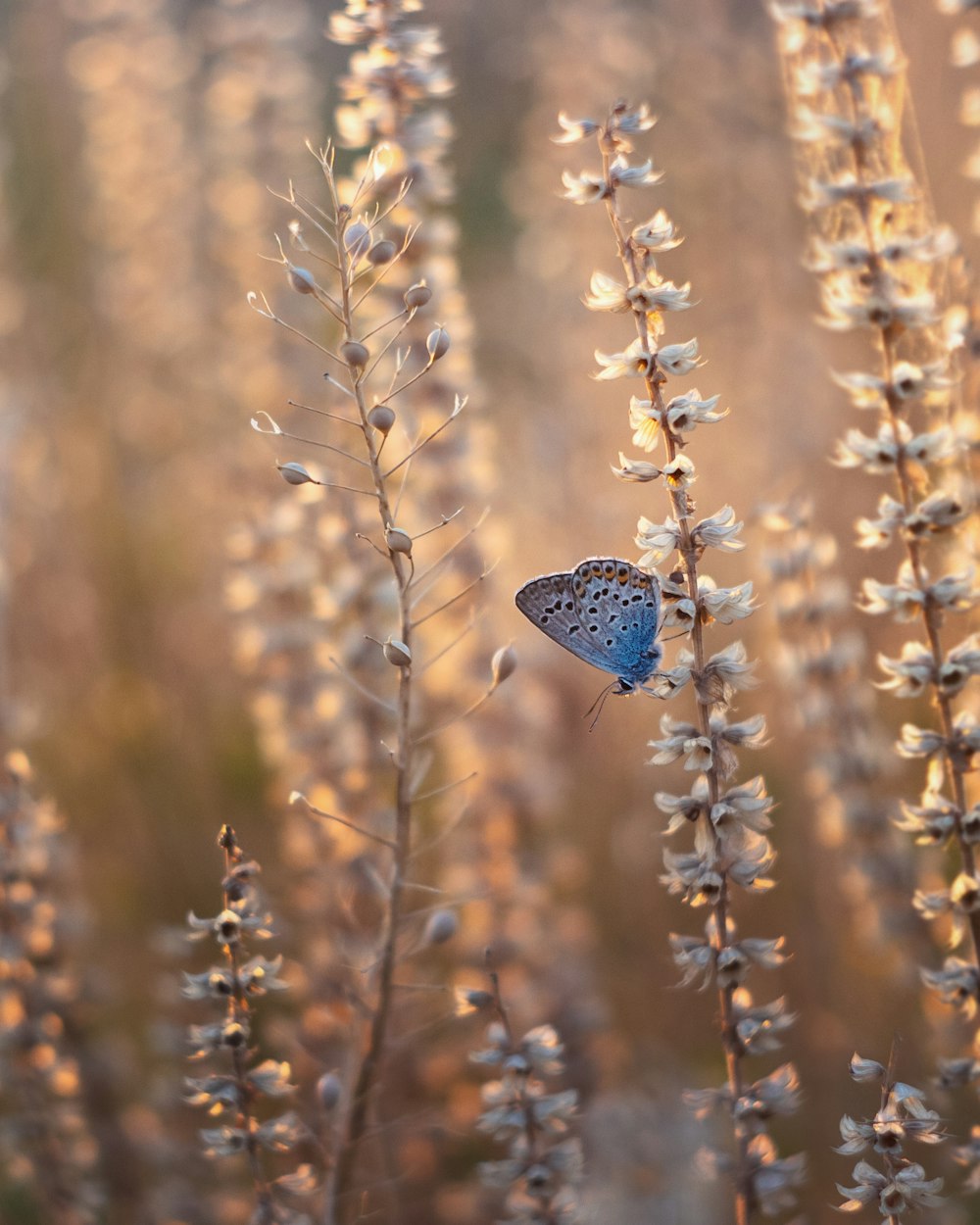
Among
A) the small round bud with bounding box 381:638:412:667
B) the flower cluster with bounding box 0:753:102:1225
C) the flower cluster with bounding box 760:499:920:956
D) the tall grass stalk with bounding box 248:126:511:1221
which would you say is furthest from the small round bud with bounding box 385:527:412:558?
the flower cluster with bounding box 760:499:920:956

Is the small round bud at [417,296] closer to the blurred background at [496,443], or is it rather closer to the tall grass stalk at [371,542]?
the tall grass stalk at [371,542]

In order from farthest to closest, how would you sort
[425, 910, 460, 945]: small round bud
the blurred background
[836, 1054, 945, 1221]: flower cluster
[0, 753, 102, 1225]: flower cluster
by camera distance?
the blurred background < [0, 753, 102, 1225]: flower cluster < [425, 910, 460, 945]: small round bud < [836, 1054, 945, 1221]: flower cluster

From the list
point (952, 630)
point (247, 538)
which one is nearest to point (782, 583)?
point (952, 630)

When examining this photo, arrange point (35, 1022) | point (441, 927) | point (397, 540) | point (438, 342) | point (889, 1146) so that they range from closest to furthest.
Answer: point (889, 1146) → point (397, 540) → point (438, 342) → point (441, 927) → point (35, 1022)

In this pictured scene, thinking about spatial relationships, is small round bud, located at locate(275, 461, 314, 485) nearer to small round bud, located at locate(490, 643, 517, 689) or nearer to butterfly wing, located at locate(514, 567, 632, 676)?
small round bud, located at locate(490, 643, 517, 689)

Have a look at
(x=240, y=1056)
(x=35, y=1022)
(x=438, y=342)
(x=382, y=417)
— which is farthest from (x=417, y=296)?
(x=35, y=1022)

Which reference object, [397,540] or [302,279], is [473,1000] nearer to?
[397,540]
